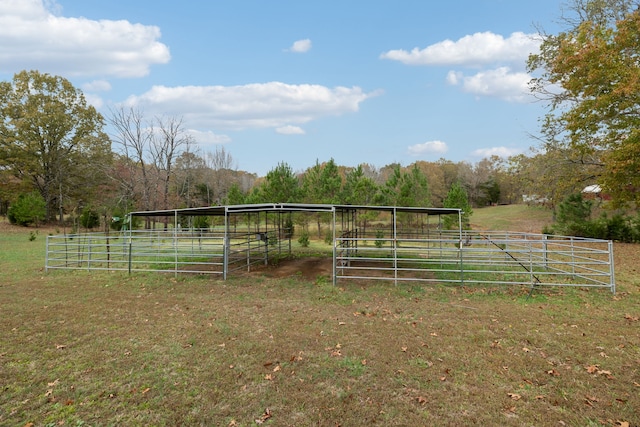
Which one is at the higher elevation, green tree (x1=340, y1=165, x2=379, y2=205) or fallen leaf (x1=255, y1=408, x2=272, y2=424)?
green tree (x1=340, y1=165, x2=379, y2=205)

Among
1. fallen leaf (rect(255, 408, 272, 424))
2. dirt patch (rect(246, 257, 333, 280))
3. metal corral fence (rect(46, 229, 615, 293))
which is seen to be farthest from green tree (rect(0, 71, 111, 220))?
fallen leaf (rect(255, 408, 272, 424))

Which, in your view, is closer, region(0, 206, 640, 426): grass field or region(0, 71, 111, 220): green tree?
region(0, 206, 640, 426): grass field

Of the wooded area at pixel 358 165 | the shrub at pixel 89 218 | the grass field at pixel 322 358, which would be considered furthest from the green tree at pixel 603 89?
the shrub at pixel 89 218

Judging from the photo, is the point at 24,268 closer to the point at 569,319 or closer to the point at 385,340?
the point at 385,340

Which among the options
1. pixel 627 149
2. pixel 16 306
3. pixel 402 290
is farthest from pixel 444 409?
pixel 627 149

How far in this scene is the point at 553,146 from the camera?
687 inches

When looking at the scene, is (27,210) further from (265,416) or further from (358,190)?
(265,416)

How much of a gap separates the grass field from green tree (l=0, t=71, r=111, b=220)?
2800 centimetres

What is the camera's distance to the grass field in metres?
3.12

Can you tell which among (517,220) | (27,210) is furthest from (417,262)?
(27,210)

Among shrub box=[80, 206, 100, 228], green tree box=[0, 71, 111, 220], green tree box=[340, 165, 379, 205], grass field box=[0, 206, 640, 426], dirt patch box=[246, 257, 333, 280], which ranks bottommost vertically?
grass field box=[0, 206, 640, 426]

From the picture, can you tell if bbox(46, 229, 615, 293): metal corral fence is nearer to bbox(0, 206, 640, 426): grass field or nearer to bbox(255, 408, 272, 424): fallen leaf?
bbox(0, 206, 640, 426): grass field

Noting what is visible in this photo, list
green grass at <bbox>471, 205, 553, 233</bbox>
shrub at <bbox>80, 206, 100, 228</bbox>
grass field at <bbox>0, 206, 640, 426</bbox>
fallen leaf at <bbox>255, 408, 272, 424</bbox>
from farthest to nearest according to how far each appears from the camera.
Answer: green grass at <bbox>471, 205, 553, 233</bbox> < shrub at <bbox>80, 206, 100, 228</bbox> < grass field at <bbox>0, 206, 640, 426</bbox> < fallen leaf at <bbox>255, 408, 272, 424</bbox>

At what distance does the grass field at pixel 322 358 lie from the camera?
3.12m
